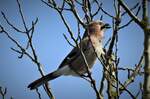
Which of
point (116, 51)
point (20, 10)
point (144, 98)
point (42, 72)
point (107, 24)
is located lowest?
point (144, 98)

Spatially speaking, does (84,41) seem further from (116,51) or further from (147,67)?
(147,67)

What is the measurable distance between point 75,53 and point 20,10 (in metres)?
2.13

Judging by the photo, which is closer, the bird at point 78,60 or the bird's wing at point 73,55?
the bird at point 78,60

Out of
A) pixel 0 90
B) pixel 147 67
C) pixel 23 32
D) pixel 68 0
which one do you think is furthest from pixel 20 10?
pixel 147 67

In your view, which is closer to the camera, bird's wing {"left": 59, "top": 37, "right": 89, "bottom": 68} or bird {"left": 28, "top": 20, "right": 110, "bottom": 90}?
bird {"left": 28, "top": 20, "right": 110, "bottom": 90}

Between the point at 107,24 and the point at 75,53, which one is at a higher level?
the point at 107,24

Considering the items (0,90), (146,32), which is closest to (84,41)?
(0,90)

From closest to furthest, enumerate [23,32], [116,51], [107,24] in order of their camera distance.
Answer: [116,51] → [23,32] → [107,24]

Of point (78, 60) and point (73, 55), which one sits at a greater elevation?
point (73, 55)

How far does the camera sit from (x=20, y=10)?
4430 mm

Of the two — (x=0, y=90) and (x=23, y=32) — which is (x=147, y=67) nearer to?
(x=23, y=32)

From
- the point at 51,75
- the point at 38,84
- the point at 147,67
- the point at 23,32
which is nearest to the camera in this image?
the point at 147,67

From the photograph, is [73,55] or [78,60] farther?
[73,55]

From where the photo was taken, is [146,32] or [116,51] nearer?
[146,32]
